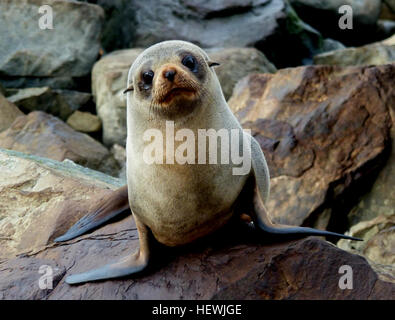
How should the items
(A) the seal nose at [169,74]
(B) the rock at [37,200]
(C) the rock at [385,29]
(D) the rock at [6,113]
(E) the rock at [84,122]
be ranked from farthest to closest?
A: (C) the rock at [385,29]
(E) the rock at [84,122]
(D) the rock at [6,113]
(B) the rock at [37,200]
(A) the seal nose at [169,74]

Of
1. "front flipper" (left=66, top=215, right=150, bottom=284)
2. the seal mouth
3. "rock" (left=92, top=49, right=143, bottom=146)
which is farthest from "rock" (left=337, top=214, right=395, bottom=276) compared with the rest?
"rock" (left=92, top=49, right=143, bottom=146)

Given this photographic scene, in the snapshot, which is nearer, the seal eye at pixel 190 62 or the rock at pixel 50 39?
the seal eye at pixel 190 62

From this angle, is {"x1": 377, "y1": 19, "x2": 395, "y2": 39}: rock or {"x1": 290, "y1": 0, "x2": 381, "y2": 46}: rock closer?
{"x1": 290, "y1": 0, "x2": 381, "y2": 46}: rock

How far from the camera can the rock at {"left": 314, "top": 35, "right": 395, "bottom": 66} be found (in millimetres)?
9930

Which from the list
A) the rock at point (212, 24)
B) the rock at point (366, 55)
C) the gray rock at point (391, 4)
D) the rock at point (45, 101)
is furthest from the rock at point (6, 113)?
the gray rock at point (391, 4)

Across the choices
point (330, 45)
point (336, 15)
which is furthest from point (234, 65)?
point (336, 15)

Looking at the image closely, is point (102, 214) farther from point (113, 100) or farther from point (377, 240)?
point (113, 100)

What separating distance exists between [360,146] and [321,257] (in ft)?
10.8

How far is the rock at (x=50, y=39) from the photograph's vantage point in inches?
411

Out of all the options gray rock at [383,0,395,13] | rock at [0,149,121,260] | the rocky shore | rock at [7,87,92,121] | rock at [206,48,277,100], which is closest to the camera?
the rocky shore

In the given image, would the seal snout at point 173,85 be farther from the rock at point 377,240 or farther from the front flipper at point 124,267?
the rock at point 377,240

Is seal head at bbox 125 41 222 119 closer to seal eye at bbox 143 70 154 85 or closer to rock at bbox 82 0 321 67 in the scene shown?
seal eye at bbox 143 70 154 85

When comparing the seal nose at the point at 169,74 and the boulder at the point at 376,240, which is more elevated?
the seal nose at the point at 169,74

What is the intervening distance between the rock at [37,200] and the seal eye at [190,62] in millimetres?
1799
